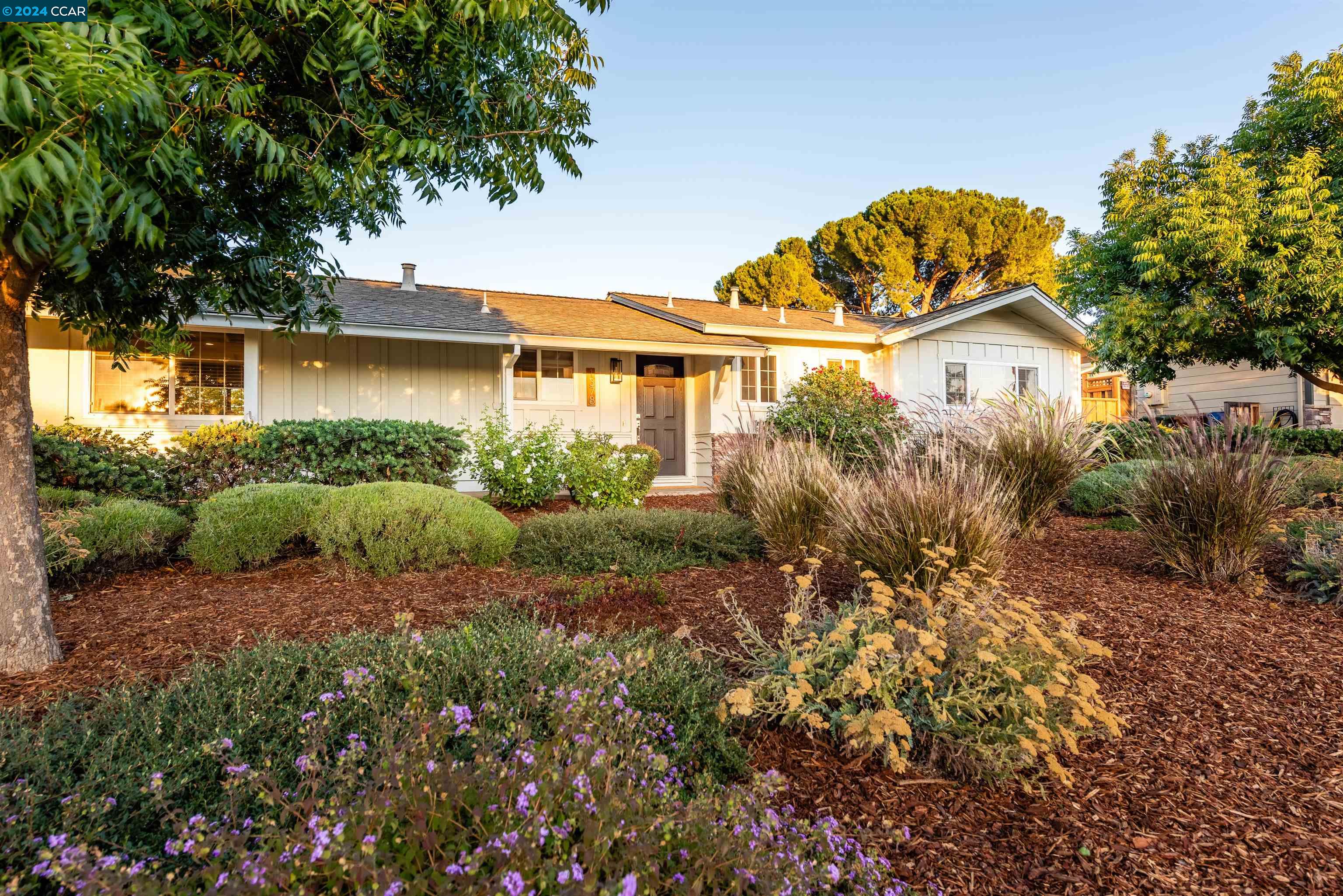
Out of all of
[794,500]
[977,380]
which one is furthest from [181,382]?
[977,380]

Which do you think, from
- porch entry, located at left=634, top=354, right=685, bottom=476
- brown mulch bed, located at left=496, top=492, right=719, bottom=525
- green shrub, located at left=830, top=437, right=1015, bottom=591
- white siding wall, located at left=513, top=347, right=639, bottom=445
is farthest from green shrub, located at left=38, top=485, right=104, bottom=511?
porch entry, located at left=634, top=354, right=685, bottom=476

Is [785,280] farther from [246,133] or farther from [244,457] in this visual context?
[246,133]

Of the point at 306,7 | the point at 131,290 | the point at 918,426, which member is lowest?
the point at 918,426

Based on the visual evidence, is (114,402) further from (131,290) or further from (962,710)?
(962,710)

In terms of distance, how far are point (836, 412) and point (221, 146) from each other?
800 centimetres

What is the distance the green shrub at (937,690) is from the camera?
2.29 metres

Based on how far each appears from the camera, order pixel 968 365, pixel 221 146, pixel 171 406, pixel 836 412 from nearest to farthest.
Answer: pixel 221 146
pixel 171 406
pixel 836 412
pixel 968 365

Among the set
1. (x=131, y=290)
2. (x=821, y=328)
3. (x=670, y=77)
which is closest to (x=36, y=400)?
(x=131, y=290)

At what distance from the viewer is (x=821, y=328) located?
13438mm

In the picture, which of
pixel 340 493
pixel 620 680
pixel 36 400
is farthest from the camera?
pixel 36 400

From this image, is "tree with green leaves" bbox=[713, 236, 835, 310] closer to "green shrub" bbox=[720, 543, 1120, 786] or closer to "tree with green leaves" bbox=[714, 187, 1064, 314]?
"tree with green leaves" bbox=[714, 187, 1064, 314]

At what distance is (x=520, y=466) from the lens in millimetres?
8188

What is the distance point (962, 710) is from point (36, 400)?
11.0 meters

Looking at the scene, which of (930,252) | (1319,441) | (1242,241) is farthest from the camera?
(930,252)
